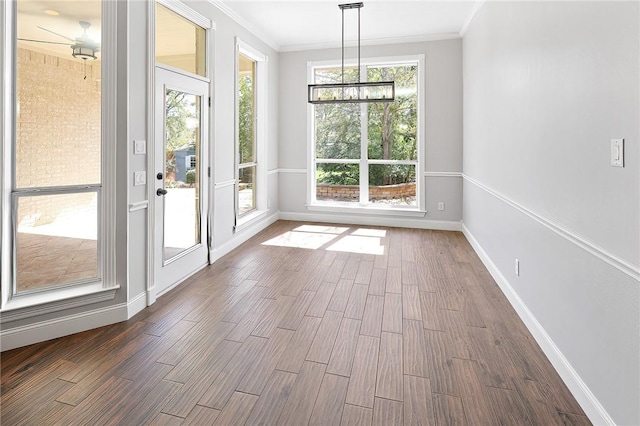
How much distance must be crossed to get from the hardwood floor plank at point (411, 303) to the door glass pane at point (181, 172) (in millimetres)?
2191

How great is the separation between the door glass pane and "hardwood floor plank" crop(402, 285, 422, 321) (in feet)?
7.19

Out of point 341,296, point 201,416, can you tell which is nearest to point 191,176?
point 341,296

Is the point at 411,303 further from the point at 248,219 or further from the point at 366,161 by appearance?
the point at 366,161

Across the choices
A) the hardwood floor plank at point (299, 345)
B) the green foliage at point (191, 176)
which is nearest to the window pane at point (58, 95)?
the green foliage at point (191, 176)

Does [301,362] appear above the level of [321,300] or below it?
below

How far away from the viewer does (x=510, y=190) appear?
3188 mm

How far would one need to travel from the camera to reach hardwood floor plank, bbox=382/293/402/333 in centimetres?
274

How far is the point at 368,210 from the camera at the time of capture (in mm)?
6379

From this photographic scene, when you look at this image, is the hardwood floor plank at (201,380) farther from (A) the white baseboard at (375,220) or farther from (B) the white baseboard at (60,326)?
(A) the white baseboard at (375,220)

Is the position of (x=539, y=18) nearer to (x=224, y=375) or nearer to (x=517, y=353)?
(x=517, y=353)

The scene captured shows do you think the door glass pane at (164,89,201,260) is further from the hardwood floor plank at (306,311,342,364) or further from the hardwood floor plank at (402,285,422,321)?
the hardwood floor plank at (402,285,422,321)

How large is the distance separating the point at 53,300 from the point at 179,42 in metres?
2.53

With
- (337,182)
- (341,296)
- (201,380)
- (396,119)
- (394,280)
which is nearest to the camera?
(201,380)

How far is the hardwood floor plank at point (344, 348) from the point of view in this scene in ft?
7.27
